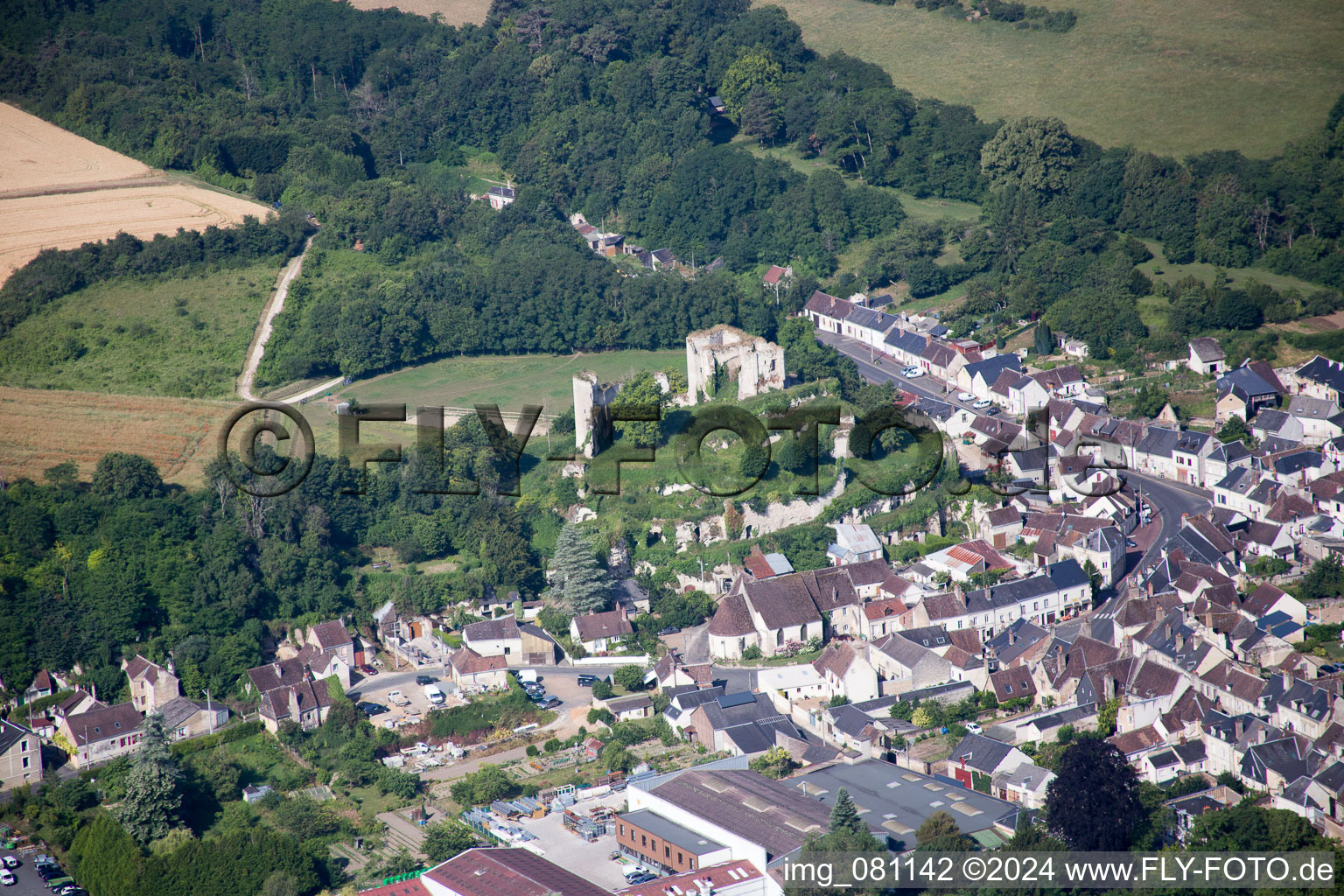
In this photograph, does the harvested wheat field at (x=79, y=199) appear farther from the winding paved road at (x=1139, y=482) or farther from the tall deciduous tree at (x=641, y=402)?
the winding paved road at (x=1139, y=482)

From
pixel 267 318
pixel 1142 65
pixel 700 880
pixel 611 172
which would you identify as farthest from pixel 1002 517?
pixel 1142 65

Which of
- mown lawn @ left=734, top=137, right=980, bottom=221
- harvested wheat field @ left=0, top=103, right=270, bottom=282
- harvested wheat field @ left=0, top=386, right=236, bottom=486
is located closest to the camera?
harvested wheat field @ left=0, top=386, right=236, bottom=486

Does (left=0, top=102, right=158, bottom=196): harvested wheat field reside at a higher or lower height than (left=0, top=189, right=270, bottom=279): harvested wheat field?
higher

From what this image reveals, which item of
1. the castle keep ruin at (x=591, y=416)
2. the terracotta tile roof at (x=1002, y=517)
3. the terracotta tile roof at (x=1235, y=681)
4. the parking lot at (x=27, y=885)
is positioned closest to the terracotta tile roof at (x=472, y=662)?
the parking lot at (x=27, y=885)

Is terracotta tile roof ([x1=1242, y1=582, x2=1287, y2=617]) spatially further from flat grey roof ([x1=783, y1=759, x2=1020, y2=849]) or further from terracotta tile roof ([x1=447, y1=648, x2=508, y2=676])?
terracotta tile roof ([x1=447, y1=648, x2=508, y2=676])

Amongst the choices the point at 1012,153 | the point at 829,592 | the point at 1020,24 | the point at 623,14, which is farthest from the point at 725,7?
the point at 829,592

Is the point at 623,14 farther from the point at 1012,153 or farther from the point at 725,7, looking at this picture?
the point at 1012,153

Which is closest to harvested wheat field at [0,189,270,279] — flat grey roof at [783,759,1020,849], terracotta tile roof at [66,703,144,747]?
terracotta tile roof at [66,703,144,747]

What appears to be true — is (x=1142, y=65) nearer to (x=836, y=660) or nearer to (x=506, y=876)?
(x=836, y=660)
